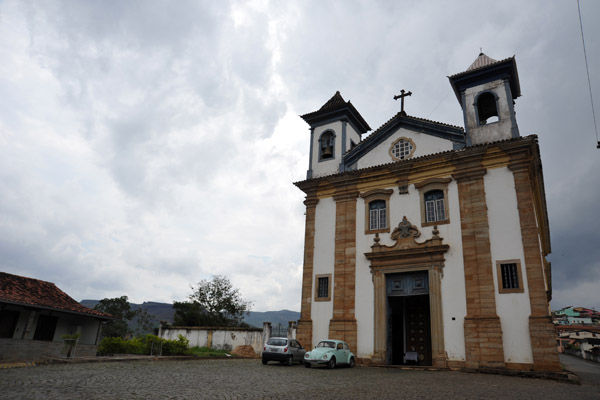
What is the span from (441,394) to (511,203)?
1043cm

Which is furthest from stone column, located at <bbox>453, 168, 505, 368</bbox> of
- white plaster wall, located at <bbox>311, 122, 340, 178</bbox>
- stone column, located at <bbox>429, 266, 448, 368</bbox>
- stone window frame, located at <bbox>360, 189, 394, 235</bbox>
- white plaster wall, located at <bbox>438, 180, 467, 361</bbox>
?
white plaster wall, located at <bbox>311, 122, 340, 178</bbox>

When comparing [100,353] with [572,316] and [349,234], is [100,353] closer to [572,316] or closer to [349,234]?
[349,234]

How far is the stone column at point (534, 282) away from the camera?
45.8 ft

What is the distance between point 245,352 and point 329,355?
8.90 m

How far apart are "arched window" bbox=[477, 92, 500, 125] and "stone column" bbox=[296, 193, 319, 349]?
30.4 feet

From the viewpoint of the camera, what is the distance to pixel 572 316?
9838 cm

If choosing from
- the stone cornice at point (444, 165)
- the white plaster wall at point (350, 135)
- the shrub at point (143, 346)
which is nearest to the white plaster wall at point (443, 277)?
the stone cornice at point (444, 165)

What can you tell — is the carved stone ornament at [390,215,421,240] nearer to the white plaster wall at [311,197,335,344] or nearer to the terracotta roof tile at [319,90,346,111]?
the white plaster wall at [311,197,335,344]

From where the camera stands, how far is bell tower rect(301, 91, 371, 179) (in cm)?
2231

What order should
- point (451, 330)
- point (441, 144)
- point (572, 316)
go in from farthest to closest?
point (572, 316) → point (441, 144) → point (451, 330)

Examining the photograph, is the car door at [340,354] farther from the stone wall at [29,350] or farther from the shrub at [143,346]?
the stone wall at [29,350]

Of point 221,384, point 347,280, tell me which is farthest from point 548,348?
point 221,384

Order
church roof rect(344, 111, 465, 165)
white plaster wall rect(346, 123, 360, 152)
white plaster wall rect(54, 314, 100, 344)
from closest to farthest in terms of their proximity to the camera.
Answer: church roof rect(344, 111, 465, 165)
white plaster wall rect(54, 314, 100, 344)
white plaster wall rect(346, 123, 360, 152)

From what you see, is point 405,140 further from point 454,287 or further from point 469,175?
point 454,287
